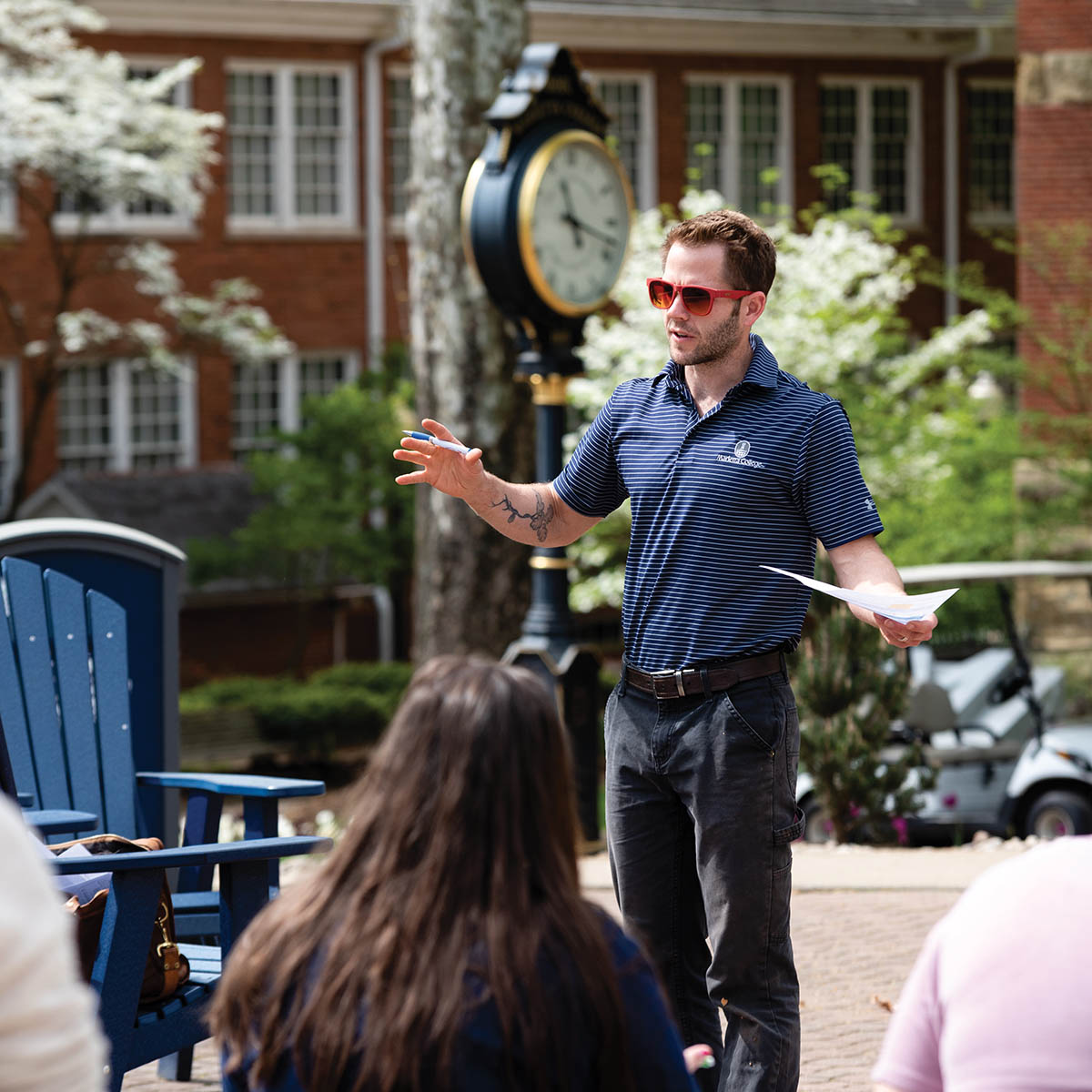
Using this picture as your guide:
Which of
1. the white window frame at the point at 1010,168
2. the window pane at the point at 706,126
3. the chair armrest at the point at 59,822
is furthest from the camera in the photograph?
the white window frame at the point at 1010,168

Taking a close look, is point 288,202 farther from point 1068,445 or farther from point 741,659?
point 741,659

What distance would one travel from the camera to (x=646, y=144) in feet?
81.5

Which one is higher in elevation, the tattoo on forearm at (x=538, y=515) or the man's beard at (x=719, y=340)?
the man's beard at (x=719, y=340)

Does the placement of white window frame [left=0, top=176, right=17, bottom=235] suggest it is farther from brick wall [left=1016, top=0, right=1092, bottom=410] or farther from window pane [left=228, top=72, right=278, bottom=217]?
brick wall [left=1016, top=0, right=1092, bottom=410]

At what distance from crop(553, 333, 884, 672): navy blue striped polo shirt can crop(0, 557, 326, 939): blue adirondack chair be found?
125cm

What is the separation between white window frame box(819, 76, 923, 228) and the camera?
2608 cm

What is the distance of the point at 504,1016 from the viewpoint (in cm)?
190

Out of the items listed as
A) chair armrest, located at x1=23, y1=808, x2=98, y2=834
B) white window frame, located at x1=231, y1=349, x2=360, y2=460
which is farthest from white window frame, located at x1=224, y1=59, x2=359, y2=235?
chair armrest, located at x1=23, y1=808, x2=98, y2=834

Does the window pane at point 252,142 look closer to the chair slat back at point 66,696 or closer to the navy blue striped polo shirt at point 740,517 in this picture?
the chair slat back at point 66,696

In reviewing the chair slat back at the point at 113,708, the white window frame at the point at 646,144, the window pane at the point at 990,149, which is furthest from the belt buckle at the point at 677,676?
the window pane at the point at 990,149

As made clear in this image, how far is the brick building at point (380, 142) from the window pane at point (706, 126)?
3 centimetres

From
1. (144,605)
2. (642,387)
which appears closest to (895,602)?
(642,387)

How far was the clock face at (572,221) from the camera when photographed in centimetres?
750

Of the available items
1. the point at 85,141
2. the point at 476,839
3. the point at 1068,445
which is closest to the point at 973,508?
the point at 1068,445
